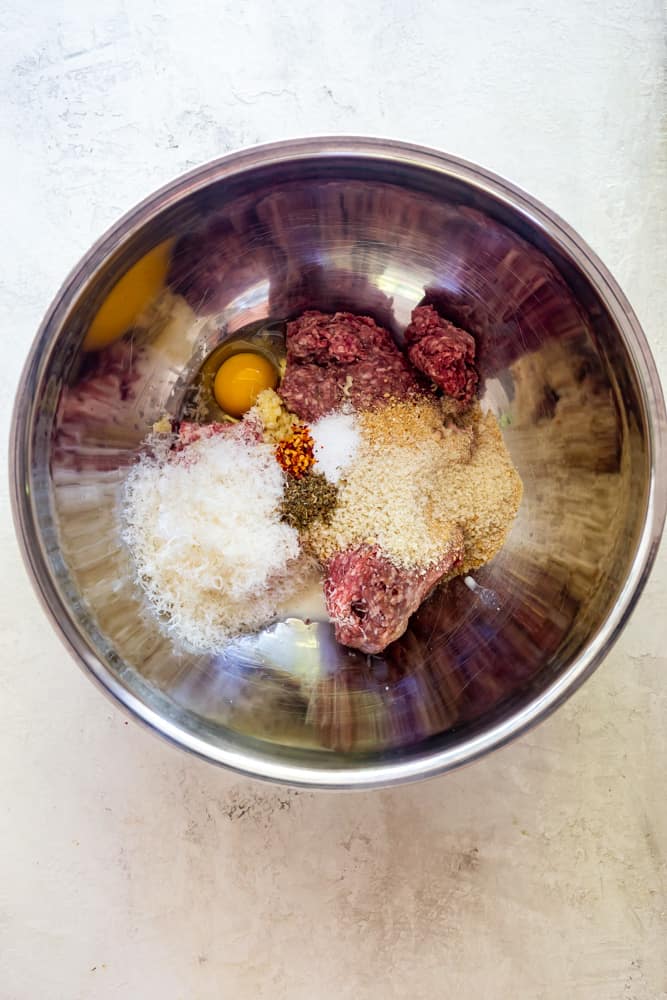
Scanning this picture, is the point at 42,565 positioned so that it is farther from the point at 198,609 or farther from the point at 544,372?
the point at 544,372

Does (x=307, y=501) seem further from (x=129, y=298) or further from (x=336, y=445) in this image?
(x=129, y=298)

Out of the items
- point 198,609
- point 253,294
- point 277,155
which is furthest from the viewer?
point 253,294

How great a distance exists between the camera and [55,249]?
2.26m

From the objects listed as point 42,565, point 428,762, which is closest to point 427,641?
point 428,762

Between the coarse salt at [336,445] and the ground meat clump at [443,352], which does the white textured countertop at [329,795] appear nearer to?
the ground meat clump at [443,352]

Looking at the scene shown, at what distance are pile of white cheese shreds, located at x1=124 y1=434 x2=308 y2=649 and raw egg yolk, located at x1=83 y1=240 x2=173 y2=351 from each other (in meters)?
0.41

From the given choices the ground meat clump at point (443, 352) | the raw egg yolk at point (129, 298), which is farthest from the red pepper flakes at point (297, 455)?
the raw egg yolk at point (129, 298)

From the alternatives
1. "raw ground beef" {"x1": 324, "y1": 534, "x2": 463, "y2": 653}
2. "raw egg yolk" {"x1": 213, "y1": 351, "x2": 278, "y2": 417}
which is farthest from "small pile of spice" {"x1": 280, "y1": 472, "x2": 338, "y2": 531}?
"raw egg yolk" {"x1": 213, "y1": 351, "x2": 278, "y2": 417}

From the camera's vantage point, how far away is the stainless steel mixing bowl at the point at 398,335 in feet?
5.96

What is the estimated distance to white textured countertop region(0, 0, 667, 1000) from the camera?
7.40ft

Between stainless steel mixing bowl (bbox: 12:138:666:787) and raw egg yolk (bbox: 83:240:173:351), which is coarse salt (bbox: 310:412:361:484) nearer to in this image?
stainless steel mixing bowl (bbox: 12:138:666:787)

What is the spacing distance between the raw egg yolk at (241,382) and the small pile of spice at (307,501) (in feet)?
1.13

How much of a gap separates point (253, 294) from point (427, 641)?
1.26 metres

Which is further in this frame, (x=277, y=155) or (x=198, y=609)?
(x=198, y=609)
